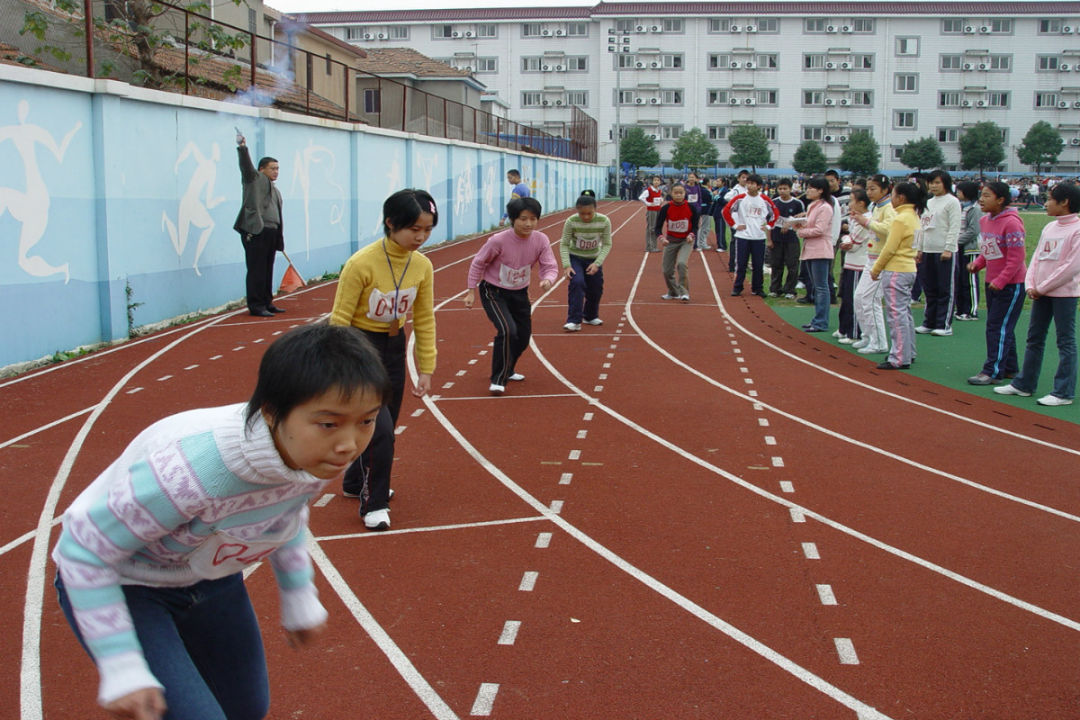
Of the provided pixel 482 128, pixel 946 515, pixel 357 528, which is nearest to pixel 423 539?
pixel 357 528

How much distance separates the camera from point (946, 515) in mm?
6410

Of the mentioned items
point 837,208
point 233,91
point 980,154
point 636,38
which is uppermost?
point 636,38

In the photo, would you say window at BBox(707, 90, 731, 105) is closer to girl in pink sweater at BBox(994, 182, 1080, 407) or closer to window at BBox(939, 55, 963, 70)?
window at BBox(939, 55, 963, 70)

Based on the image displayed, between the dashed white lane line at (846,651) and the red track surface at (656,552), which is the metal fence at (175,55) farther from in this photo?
the dashed white lane line at (846,651)

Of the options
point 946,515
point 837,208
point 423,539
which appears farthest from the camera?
point 837,208

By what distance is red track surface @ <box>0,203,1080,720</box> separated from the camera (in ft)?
13.6

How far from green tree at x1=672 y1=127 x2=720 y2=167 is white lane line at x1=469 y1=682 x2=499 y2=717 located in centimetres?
6869

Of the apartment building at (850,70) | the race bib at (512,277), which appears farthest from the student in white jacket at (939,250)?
the apartment building at (850,70)

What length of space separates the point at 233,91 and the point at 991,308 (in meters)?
11.4

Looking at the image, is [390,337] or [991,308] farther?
[991,308]

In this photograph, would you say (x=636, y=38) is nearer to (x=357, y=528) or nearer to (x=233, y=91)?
(x=233, y=91)

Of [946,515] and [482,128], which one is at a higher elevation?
[482,128]

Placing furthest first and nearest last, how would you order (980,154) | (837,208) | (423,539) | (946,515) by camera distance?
(980,154), (837,208), (946,515), (423,539)

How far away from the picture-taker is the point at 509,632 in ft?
15.1
